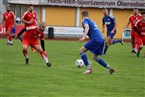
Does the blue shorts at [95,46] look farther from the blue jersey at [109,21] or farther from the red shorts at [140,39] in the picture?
the red shorts at [140,39]

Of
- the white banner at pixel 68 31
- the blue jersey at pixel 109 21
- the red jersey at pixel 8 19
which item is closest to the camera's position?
the blue jersey at pixel 109 21

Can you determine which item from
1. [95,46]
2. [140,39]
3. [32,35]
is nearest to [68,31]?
[140,39]

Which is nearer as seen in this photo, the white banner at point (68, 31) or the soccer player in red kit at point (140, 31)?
the soccer player in red kit at point (140, 31)

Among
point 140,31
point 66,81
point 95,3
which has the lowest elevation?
point 95,3

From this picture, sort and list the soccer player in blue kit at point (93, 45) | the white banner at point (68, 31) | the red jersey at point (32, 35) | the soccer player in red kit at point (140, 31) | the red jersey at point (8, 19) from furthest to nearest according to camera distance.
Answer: the white banner at point (68, 31) < the red jersey at point (8, 19) < the soccer player in red kit at point (140, 31) < the red jersey at point (32, 35) < the soccer player in blue kit at point (93, 45)

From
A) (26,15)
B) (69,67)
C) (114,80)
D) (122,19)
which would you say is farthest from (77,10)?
(114,80)

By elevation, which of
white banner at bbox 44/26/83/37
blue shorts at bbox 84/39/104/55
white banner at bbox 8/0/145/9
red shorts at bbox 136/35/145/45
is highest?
blue shorts at bbox 84/39/104/55

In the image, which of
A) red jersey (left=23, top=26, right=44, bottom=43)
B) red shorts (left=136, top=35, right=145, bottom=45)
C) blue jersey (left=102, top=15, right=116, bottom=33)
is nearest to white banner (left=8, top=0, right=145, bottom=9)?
blue jersey (left=102, top=15, right=116, bottom=33)

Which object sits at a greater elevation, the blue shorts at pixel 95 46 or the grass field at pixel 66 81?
the blue shorts at pixel 95 46

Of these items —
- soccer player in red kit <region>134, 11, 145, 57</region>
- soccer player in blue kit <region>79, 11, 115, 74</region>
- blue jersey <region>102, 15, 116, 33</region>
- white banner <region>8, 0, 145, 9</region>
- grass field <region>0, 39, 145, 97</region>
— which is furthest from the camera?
white banner <region>8, 0, 145, 9</region>

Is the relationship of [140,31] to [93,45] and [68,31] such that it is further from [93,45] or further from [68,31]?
A: [68,31]

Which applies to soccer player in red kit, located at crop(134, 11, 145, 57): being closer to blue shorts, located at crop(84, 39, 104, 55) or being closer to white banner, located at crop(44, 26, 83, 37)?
blue shorts, located at crop(84, 39, 104, 55)

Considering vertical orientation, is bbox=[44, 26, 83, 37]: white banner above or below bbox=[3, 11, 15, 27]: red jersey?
below

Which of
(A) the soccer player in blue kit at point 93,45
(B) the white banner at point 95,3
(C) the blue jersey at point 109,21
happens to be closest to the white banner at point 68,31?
(B) the white banner at point 95,3
